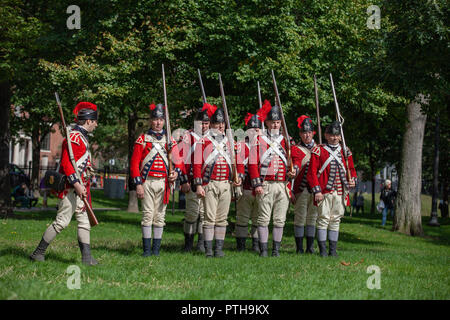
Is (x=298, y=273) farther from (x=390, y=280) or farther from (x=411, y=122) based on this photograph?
(x=411, y=122)

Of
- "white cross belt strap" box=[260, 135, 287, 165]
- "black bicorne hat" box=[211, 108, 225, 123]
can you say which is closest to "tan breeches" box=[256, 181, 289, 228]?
"white cross belt strap" box=[260, 135, 287, 165]

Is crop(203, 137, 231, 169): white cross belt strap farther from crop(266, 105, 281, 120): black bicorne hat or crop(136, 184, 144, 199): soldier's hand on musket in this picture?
crop(136, 184, 144, 199): soldier's hand on musket

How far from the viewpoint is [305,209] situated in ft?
37.1

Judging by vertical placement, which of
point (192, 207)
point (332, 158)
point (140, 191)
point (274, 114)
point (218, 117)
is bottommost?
point (192, 207)

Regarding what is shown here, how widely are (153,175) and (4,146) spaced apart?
1310cm

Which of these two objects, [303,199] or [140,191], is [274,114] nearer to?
[303,199]

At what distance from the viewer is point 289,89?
16047mm

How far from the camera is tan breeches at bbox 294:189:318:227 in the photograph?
11.3 metres

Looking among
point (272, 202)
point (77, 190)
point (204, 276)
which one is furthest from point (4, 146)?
point (204, 276)

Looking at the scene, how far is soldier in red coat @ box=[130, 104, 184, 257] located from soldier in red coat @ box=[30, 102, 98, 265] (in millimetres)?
1089

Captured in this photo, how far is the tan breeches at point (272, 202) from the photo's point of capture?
34.0 ft

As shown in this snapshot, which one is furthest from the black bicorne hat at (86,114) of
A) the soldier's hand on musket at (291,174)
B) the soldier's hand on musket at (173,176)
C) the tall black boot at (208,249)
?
the soldier's hand on musket at (291,174)

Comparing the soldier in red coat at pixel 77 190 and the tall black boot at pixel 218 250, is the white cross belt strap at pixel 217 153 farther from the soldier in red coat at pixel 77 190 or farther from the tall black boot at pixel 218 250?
the soldier in red coat at pixel 77 190

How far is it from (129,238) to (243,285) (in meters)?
7.04
